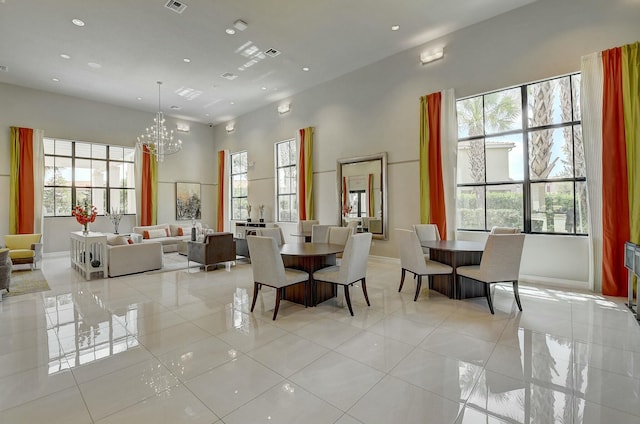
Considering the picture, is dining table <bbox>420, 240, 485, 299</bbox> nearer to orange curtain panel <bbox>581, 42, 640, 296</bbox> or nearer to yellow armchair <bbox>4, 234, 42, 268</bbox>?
orange curtain panel <bbox>581, 42, 640, 296</bbox>

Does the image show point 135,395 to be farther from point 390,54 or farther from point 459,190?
point 390,54

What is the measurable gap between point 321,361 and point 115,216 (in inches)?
341

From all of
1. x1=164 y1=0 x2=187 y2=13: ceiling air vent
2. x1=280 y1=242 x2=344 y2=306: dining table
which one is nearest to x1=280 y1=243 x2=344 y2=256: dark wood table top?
x1=280 y1=242 x2=344 y2=306: dining table

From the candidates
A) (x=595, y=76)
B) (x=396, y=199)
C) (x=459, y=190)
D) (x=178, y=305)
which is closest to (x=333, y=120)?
(x=396, y=199)

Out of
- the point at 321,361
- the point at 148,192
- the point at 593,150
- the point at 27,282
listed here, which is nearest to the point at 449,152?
the point at 593,150

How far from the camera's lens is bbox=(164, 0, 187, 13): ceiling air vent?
4.63 meters

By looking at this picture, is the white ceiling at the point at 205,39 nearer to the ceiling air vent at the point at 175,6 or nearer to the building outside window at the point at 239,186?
the ceiling air vent at the point at 175,6

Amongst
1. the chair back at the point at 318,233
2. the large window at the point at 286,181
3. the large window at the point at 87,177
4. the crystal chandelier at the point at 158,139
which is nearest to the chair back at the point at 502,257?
the chair back at the point at 318,233

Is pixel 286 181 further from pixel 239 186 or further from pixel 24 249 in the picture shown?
pixel 24 249

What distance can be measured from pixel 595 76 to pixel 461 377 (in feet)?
16.1

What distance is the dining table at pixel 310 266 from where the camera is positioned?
3.89 metres

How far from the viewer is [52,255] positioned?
8266mm

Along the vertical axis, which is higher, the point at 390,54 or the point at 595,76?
the point at 390,54

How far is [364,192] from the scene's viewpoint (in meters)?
7.20
